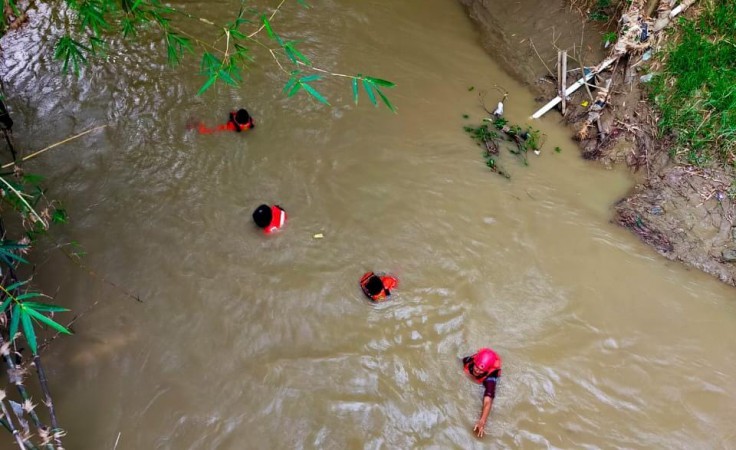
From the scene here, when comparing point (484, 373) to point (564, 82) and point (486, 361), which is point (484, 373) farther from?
point (564, 82)

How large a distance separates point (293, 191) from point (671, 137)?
12.4 ft

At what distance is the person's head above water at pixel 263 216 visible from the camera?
3.89 m

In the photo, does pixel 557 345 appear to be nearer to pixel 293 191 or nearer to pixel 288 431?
pixel 288 431

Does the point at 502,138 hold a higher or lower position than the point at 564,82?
lower

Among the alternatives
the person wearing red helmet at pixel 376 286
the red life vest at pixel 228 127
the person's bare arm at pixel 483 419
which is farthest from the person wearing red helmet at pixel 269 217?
the person's bare arm at pixel 483 419

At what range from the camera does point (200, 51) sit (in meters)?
5.62

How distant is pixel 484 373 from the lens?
3348 millimetres

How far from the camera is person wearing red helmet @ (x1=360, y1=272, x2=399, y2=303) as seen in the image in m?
3.70

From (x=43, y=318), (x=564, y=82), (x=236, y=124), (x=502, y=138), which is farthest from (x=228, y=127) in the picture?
(x=564, y=82)

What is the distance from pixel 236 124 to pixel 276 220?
4.20 feet

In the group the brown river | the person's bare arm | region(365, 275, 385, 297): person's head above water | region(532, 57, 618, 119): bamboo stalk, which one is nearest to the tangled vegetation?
the brown river

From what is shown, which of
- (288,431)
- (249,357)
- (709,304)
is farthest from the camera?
(709,304)

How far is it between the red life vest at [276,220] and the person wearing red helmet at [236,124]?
110 centimetres

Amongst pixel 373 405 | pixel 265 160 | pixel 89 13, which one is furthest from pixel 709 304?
pixel 89 13
